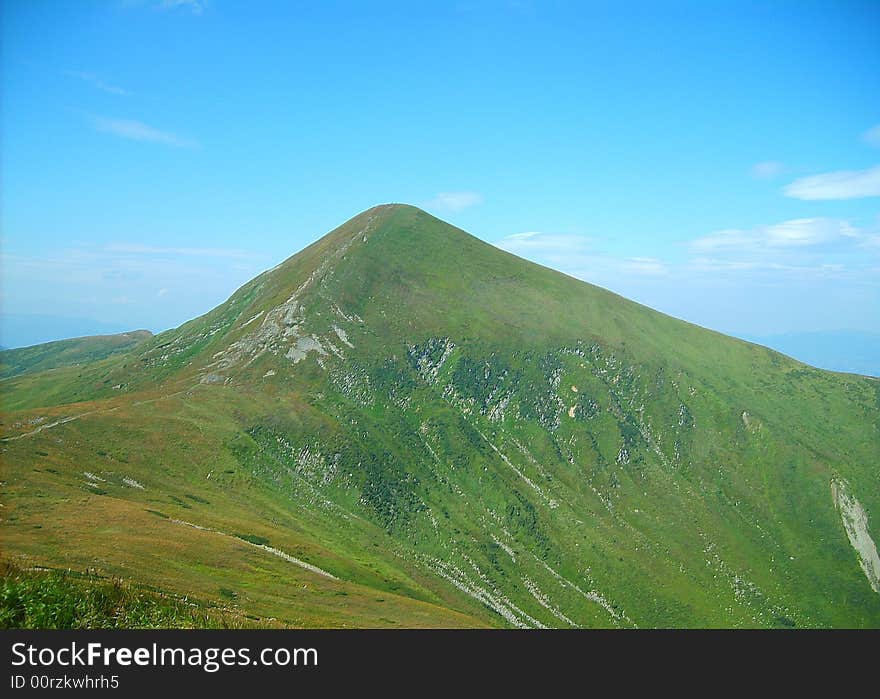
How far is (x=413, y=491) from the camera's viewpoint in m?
146

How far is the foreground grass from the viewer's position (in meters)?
22.4

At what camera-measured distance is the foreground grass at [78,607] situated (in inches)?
880

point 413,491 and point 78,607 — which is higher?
point 78,607

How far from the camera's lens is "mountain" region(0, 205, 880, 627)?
233 feet

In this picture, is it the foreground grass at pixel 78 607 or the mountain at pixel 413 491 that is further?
the mountain at pixel 413 491

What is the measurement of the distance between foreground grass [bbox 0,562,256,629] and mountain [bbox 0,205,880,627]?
809 inches

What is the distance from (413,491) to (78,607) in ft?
410

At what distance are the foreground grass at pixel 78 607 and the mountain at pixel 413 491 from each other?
20.6 m

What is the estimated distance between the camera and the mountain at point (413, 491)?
7088 centimetres

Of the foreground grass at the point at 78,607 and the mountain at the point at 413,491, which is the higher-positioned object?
the foreground grass at the point at 78,607

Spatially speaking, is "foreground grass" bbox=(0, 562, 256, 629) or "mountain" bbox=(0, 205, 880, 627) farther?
"mountain" bbox=(0, 205, 880, 627)

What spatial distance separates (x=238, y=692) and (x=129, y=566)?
135 ft

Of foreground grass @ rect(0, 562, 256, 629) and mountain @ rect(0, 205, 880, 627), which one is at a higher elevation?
foreground grass @ rect(0, 562, 256, 629)

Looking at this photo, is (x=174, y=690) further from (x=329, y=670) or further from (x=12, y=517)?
(x=12, y=517)
